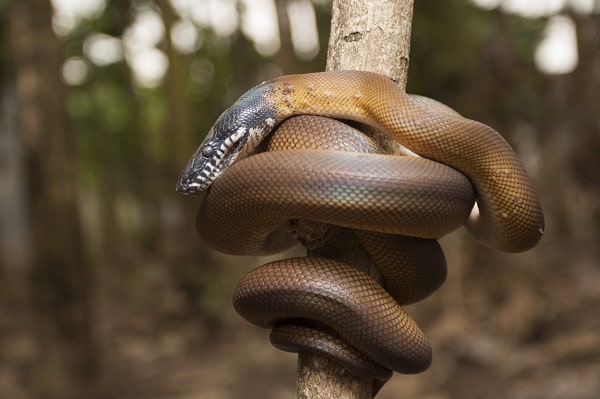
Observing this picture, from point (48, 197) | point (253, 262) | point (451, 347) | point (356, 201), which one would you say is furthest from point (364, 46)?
point (253, 262)

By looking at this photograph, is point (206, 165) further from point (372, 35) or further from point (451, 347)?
point (451, 347)

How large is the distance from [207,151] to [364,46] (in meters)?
0.65

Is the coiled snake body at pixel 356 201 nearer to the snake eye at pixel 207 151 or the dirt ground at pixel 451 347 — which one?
the snake eye at pixel 207 151

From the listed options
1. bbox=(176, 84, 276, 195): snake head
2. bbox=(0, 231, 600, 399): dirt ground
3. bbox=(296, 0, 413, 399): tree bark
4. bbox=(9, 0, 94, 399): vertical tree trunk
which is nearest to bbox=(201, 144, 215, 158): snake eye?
bbox=(176, 84, 276, 195): snake head

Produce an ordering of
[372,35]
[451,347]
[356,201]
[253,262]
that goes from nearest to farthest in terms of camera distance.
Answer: [356,201], [372,35], [451,347], [253,262]

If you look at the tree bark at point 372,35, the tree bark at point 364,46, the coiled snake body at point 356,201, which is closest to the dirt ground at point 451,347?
the coiled snake body at point 356,201

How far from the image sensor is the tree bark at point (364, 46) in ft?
6.18

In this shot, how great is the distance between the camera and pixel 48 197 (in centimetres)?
639

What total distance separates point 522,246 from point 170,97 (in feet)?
28.8

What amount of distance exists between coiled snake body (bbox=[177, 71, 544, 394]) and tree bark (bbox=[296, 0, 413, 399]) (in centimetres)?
4

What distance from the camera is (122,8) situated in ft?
46.5

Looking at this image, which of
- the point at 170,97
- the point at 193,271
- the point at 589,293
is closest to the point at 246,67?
the point at 170,97

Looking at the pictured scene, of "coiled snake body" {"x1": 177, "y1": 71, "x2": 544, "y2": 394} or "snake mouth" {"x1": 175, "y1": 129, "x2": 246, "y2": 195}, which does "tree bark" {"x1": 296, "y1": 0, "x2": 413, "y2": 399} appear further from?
"snake mouth" {"x1": 175, "y1": 129, "x2": 246, "y2": 195}

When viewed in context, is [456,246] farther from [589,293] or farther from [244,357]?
[244,357]
